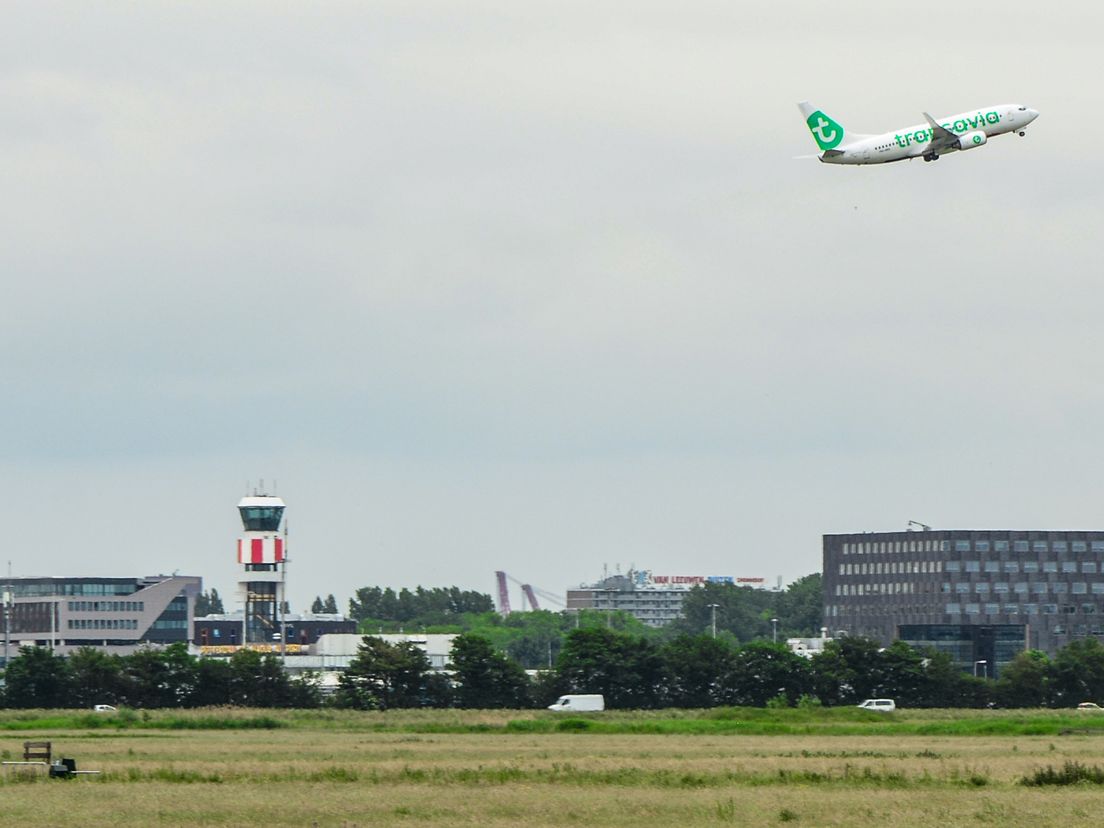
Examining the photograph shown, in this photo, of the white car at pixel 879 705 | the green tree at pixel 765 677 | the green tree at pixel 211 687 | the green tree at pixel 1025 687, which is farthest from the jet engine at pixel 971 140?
the green tree at pixel 211 687

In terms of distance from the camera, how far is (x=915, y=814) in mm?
59562

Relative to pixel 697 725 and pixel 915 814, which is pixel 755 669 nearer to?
pixel 697 725

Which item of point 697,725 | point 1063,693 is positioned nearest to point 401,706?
point 697,725

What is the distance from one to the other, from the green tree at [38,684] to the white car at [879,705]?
217 ft

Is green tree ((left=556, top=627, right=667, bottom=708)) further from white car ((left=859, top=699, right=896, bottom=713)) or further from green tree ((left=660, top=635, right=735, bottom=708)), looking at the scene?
white car ((left=859, top=699, right=896, bottom=713))

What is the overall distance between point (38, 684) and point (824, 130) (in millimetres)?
80367

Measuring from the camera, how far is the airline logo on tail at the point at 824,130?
141 m

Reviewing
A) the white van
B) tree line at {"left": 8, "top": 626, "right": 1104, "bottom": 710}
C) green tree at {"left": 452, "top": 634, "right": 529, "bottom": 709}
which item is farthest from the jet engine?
green tree at {"left": 452, "top": 634, "right": 529, "bottom": 709}

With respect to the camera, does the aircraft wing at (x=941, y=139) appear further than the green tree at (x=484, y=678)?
No

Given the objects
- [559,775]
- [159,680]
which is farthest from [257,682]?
[559,775]

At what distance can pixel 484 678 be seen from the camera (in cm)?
17425

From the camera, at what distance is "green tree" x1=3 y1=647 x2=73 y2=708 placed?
17062 centimetres

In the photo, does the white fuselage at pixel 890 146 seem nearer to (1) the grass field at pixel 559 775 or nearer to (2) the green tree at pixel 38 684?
(1) the grass field at pixel 559 775

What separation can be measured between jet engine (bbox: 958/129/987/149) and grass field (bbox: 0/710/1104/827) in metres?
37.4
